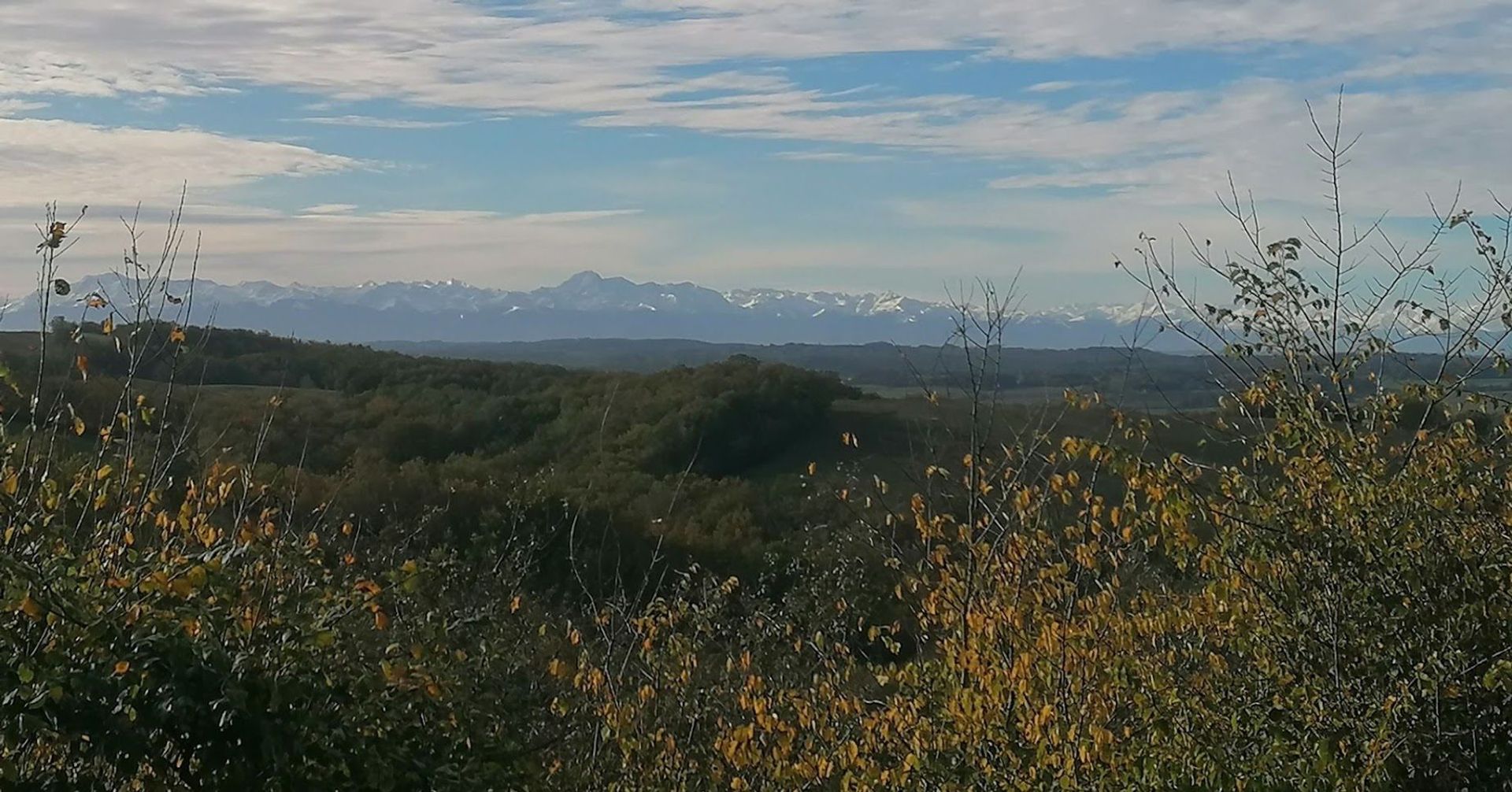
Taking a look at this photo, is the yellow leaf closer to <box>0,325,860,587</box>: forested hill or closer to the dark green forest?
the dark green forest

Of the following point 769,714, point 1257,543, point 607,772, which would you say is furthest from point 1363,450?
point 607,772

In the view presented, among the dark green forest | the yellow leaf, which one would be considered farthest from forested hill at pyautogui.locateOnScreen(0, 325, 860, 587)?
the yellow leaf

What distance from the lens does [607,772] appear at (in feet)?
21.5

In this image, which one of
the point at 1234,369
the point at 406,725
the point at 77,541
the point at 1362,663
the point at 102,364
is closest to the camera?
the point at 406,725

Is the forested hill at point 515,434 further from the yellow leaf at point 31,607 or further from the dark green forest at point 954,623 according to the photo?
the yellow leaf at point 31,607

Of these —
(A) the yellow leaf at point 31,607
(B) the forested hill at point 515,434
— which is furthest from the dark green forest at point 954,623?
Result: (B) the forested hill at point 515,434

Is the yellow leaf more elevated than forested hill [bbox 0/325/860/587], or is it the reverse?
the yellow leaf

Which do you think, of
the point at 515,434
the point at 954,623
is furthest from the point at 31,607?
the point at 515,434

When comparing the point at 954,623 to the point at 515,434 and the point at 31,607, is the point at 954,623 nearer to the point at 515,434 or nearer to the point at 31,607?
the point at 31,607

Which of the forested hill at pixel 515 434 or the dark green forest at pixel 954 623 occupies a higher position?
the dark green forest at pixel 954 623

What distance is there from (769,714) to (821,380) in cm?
3117

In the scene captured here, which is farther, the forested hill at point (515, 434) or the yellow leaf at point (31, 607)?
the forested hill at point (515, 434)

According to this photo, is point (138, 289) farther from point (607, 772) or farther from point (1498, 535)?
point (1498, 535)

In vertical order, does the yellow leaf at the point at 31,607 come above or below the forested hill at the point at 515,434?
above
